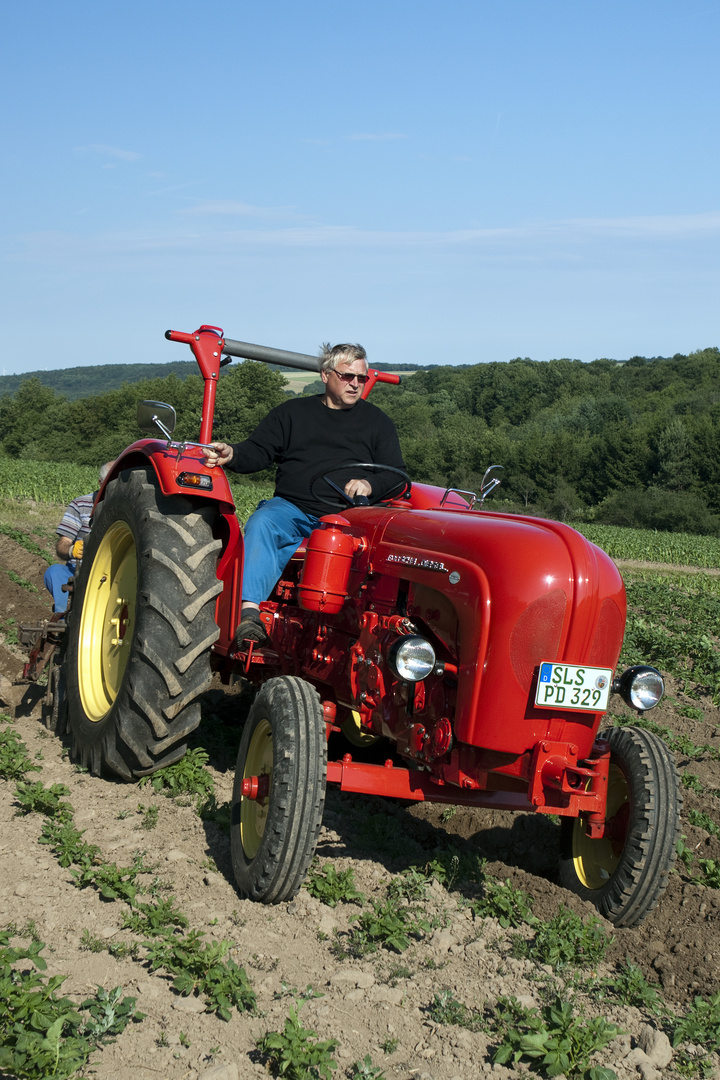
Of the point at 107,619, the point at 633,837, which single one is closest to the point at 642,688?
the point at 633,837

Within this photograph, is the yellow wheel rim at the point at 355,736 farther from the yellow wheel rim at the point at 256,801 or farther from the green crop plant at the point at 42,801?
the green crop plant at the point at 42,801

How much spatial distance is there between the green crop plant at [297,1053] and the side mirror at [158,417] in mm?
2836

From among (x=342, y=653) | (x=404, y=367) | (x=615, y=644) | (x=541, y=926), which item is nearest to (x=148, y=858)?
(x=342, y=653)

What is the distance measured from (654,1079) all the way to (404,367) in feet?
398

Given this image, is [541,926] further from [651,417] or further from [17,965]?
[651,417]

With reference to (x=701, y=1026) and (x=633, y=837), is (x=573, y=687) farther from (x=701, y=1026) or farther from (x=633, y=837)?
(x=701, y=1026)

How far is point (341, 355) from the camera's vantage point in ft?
16.0

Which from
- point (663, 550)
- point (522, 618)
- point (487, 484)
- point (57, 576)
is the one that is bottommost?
point (663, 550)

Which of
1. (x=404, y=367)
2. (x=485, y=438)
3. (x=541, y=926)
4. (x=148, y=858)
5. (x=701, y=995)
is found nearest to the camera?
(x=701, y=995)

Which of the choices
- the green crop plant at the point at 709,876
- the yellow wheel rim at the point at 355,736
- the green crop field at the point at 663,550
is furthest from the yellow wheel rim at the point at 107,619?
the green crop field at the point at 663,550

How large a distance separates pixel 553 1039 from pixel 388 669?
146 centimetres

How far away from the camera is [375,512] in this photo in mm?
4277

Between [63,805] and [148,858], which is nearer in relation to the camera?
[148,858]

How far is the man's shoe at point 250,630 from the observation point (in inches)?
173
